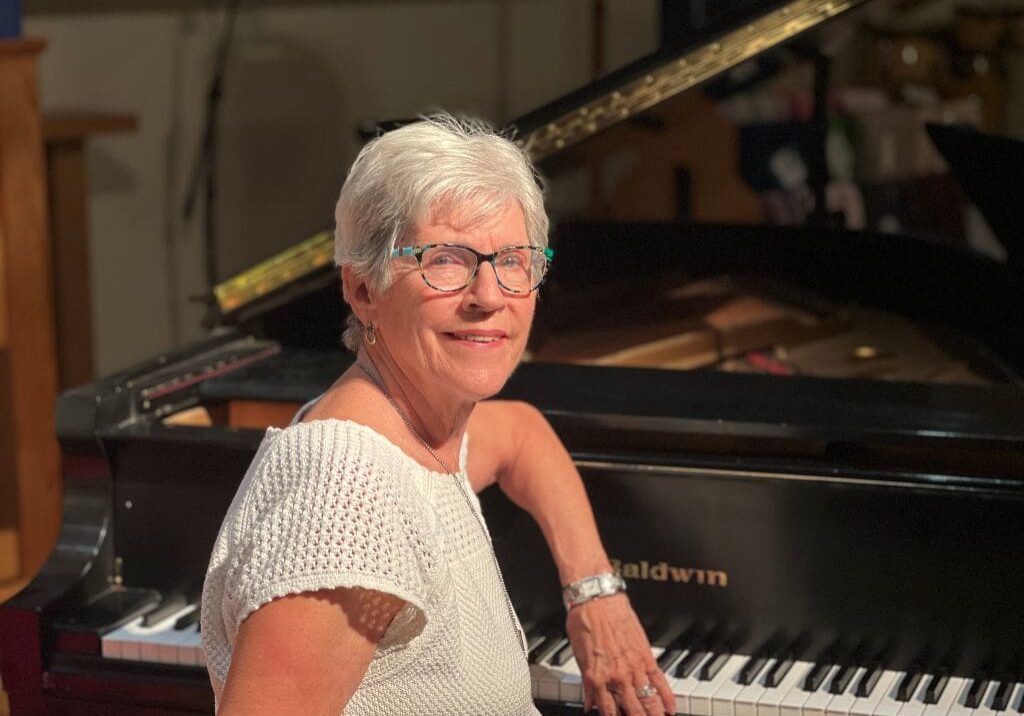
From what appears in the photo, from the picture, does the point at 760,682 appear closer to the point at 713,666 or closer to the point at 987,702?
→ the point at 713,666

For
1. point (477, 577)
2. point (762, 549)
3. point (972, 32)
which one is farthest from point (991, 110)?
point (477, 577)

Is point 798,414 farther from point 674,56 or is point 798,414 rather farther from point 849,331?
point 849,331

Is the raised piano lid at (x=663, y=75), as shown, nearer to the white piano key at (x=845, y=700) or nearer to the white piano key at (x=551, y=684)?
the white piano key at (x=551, y=684)

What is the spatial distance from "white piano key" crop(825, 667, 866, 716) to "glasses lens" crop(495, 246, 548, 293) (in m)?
0.68

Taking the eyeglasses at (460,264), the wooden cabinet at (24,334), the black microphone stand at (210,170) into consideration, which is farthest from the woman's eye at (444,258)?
the black microphone stand at (210,170)

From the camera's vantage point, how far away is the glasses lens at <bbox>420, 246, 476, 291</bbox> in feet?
5.78

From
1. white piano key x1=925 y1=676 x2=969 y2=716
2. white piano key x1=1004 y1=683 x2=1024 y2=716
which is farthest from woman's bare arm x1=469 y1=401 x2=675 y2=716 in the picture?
white piano key x1=1004 y1=683 x2=1024 y2=716

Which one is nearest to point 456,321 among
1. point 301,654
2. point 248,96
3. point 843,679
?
point 301,654

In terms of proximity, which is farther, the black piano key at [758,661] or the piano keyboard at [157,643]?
the piano keyboard at [157,643]

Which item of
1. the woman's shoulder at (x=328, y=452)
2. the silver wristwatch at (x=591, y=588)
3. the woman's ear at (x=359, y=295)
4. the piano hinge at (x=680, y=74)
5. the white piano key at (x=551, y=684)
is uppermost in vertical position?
the piano hinge at (x=680, y=74)

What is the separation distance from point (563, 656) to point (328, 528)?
74cm

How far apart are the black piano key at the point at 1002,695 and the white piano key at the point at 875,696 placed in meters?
0.13

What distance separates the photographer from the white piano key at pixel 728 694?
6.86 ft

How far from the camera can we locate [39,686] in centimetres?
236
